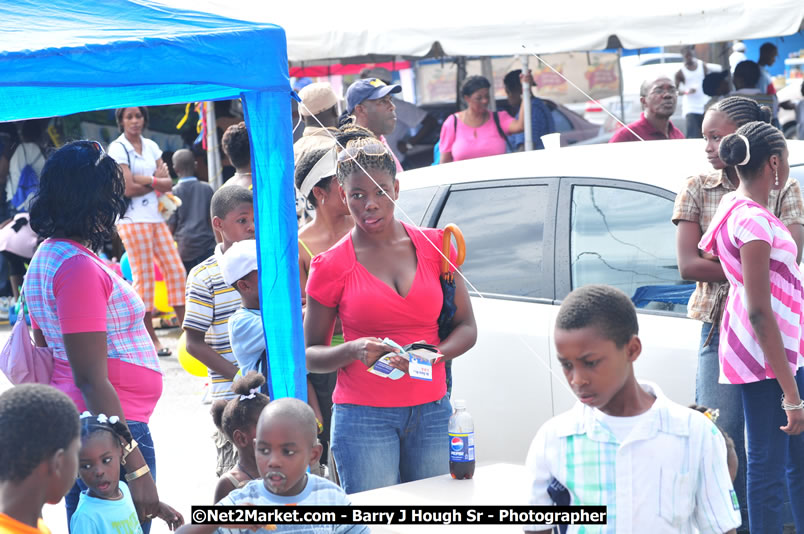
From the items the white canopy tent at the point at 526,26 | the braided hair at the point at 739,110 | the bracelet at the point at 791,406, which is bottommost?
the bracelet at the point at 791,406

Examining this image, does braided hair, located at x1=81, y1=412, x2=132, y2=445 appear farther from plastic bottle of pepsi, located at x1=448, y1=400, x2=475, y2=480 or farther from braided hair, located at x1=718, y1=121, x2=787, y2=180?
braided hair, located at x1=718, y1=121, x2=787, y2=180

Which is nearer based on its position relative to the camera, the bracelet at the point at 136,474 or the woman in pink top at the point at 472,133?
the bracelet at the point at 136,474

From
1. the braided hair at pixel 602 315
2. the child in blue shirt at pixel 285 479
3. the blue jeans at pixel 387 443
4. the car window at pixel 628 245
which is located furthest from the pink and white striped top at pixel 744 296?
the child in blue shirt at pixel 285 479

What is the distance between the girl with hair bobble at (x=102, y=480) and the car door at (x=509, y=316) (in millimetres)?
1850

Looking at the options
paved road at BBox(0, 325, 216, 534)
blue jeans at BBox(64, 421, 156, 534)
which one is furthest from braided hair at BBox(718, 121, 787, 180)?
paved road at BBox(0, 325, 216, 534)

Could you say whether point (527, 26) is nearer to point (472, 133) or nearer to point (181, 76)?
point (472, 133)

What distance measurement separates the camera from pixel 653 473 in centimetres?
240

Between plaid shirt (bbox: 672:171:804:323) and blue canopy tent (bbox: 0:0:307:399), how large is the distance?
63.2 inches

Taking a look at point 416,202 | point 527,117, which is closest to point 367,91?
point 416,202

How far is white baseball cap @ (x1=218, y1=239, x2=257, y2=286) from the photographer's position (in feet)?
14.2

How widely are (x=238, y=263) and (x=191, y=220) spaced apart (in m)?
5.67

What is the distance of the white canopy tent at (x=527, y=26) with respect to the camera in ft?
29.4

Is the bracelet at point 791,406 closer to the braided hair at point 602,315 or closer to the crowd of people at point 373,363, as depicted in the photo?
the crowd of people at point 373,363

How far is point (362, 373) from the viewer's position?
148 inches
